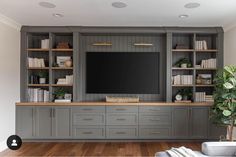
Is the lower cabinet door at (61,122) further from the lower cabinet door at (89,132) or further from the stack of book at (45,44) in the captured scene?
the stack of book at (45,44)

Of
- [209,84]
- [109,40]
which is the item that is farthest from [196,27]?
[109,40]

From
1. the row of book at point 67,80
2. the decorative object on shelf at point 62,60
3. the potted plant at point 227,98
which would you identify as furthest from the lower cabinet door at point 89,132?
the potted plant at point 227,98

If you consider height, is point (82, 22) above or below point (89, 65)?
above

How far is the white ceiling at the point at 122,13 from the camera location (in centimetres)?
404

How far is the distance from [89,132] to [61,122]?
0.63 m

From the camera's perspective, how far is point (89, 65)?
6.02m

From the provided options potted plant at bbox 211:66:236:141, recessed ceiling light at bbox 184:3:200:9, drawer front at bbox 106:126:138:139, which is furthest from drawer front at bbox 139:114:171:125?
recessed ceiling light at bbox 184:3:200:9

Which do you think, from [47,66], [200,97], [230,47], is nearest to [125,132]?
[200,97]

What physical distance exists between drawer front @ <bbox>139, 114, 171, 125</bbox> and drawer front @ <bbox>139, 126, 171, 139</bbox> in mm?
127

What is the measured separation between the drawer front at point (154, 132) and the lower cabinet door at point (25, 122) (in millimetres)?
2321

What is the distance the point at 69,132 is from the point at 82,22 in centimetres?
233

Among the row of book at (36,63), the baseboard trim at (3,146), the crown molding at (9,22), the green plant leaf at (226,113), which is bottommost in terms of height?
the baseboard trim at (3,146)

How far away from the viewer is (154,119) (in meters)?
5.57

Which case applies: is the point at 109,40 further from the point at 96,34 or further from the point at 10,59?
the point at 10,59
